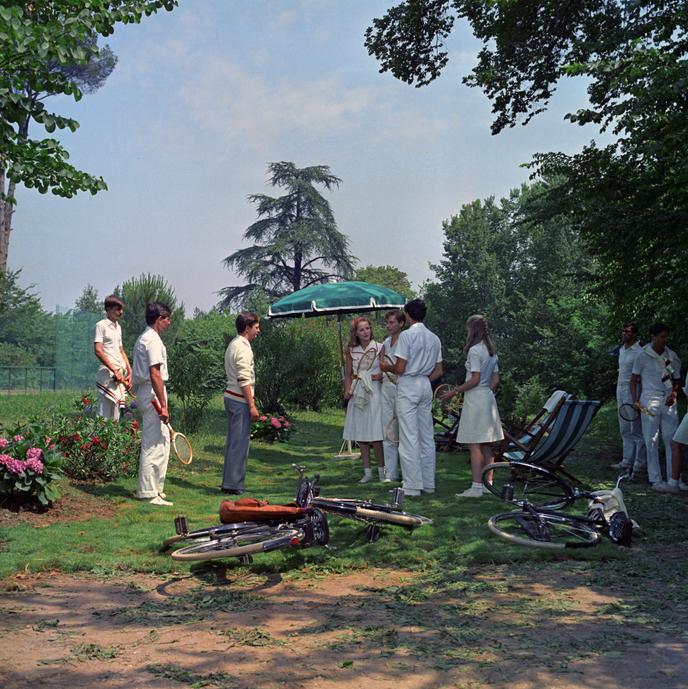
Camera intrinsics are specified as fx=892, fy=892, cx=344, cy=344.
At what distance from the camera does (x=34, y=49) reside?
7.14 metres

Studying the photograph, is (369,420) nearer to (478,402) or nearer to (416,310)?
(478,402)

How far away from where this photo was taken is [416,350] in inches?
361


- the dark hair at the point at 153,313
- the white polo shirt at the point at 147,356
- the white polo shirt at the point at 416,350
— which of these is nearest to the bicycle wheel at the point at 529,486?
the white polo shirt at the point at 416,350

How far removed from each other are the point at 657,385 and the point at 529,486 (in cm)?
215

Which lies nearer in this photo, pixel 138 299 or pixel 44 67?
pixel 44 67

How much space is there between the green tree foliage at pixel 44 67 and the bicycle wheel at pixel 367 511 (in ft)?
13.2

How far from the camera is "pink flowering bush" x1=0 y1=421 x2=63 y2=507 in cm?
790

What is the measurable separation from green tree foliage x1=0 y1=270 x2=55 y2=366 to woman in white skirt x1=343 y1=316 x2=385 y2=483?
868 inches

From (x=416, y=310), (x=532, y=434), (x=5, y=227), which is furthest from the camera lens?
(x=5, y=227)

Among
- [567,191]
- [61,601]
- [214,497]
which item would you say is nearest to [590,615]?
[61,601]

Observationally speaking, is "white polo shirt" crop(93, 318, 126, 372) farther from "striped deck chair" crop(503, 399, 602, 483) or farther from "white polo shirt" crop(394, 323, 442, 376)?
"striped deck chair" crop(503, 399, 602, 483)

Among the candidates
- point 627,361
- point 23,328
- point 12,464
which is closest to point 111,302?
point 12,464

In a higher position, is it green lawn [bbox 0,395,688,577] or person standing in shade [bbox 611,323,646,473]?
person standing in shade [bbox 611,323,646,473]

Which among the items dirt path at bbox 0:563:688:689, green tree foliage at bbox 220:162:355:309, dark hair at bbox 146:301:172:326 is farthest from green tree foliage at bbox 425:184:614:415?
dirt path at bbox 0:563:688:689
